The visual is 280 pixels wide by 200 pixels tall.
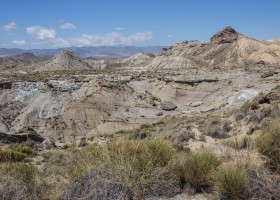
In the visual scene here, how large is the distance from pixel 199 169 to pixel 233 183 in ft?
3.69

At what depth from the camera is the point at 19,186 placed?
6.15 m

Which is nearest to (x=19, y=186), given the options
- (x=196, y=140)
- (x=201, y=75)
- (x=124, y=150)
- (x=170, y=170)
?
(x=124, y=150)

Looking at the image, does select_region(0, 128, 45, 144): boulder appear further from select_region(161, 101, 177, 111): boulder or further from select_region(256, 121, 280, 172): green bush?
select_region(161, 101, 177, 111): boulder

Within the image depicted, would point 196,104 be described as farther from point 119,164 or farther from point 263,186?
point 119,164

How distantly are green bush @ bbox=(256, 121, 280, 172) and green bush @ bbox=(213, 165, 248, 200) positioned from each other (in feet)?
4.14

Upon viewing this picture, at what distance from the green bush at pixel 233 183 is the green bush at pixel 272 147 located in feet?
4.14

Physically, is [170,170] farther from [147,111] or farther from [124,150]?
[147,111]

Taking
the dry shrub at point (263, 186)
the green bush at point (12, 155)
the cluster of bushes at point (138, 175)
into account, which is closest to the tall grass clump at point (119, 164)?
the cluster of bushes at point (138, 175)

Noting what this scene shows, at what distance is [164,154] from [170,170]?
541mm

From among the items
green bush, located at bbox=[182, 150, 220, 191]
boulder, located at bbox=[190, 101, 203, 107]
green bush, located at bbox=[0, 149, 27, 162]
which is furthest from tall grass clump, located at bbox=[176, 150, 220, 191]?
boulder, located at bbox=[190, 101, 203, 107]

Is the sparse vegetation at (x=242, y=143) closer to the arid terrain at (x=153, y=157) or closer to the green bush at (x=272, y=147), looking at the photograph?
the arid terrain at (x=153, y=157)

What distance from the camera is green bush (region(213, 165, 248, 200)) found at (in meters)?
5.83

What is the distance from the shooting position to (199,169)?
692 centimetres

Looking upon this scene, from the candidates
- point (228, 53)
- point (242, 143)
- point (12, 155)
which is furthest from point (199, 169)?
point (228, 53)
